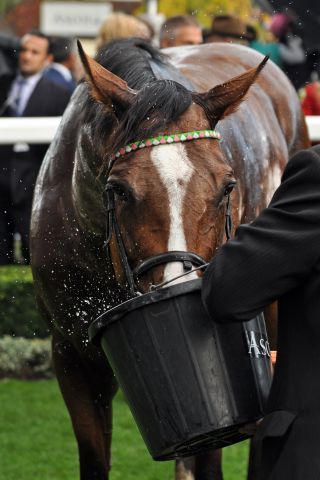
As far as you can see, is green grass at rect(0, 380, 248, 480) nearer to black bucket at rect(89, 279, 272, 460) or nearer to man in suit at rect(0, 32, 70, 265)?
man in suit at rect(0, 32, 70, 265)

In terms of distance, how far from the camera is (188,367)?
11.7 feet

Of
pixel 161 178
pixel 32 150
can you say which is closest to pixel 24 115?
pixel 32 150

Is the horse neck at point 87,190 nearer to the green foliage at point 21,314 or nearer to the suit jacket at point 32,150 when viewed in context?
the green foliage at point 21,314

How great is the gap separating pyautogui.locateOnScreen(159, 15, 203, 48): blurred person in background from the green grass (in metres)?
2.77

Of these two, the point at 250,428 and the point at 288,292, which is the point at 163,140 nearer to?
the point at 288,292

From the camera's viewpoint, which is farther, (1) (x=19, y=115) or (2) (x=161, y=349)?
(1) (x=19, y=115)

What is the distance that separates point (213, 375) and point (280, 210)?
0.64 metres

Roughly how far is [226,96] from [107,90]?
451 mm

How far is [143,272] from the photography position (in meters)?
3.90

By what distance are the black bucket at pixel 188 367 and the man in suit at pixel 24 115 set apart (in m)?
4.77

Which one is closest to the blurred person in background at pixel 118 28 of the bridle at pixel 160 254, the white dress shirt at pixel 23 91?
the white dress shirt at pixel 23 91

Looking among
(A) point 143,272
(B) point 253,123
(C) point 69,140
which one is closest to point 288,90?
(B) point 253,123

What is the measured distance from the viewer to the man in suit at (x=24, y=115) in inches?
360

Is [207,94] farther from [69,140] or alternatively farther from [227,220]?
[69,140]
